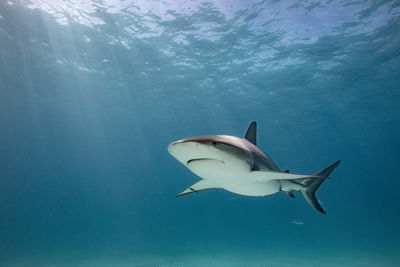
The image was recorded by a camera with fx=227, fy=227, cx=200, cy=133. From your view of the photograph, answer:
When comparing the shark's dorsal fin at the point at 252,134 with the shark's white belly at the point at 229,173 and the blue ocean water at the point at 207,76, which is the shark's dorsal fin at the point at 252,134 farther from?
the blue ocean water at the point at 207,76

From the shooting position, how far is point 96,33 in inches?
687

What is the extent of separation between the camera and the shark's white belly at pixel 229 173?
2611 mm

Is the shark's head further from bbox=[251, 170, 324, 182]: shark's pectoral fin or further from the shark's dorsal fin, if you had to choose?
the shark's dorsal fin

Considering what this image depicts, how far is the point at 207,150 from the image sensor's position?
237 cm

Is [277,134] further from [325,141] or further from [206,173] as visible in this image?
[206,173]

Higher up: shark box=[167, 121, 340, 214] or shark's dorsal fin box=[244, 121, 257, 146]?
shark's dorsal fin box=[244, 121, 257, 146]

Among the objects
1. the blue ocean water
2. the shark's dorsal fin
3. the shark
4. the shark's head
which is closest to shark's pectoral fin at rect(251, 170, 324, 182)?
the shark

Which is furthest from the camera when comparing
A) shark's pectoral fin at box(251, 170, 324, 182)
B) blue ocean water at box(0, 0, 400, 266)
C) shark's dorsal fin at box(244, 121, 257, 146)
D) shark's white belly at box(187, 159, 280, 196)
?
blue ocean water at box(0, 0, 400, 266)

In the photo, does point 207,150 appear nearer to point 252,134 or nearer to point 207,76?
point 252,134

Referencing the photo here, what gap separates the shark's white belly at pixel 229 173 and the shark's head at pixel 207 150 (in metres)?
0.05

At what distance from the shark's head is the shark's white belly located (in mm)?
50

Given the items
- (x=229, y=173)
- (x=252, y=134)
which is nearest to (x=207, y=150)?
(x=229, y=173)

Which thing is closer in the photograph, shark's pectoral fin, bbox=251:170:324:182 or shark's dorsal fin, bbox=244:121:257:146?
shark's pectoral fin, bbox=251:170:324:182

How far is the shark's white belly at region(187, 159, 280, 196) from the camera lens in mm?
2611
